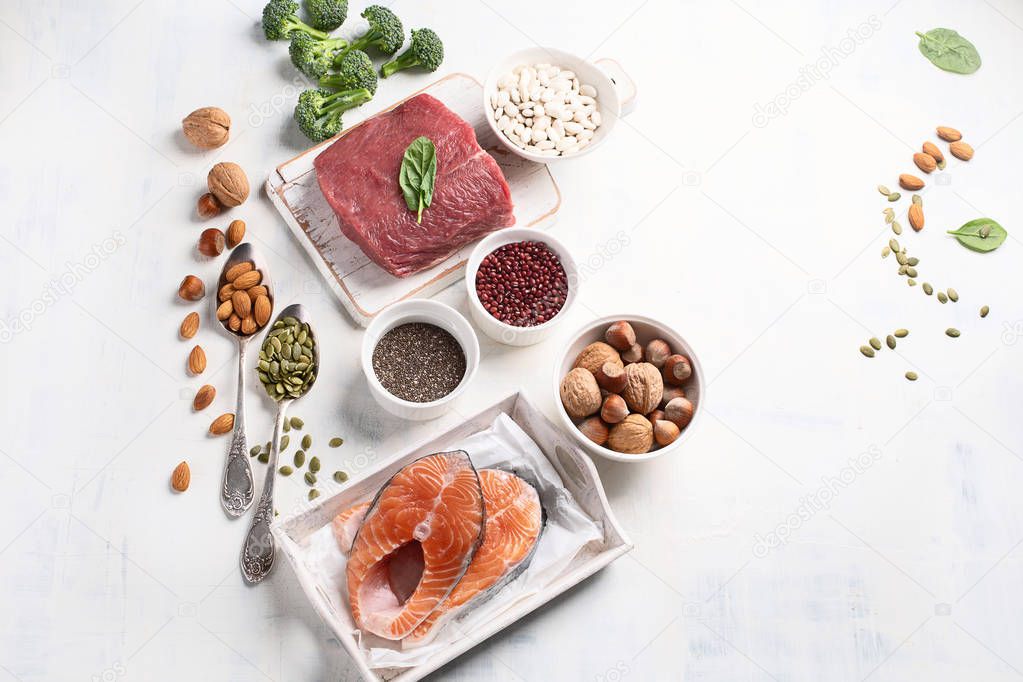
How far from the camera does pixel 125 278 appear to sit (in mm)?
2529

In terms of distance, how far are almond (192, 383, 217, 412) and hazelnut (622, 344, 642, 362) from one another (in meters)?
1.09

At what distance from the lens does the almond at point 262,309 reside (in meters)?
2.47

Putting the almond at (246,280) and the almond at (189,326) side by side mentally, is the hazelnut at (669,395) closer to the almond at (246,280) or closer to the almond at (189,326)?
the almond at (246,280)

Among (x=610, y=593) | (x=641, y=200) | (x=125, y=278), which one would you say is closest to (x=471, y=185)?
(x=641, y=200)

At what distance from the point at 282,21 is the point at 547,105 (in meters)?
0.80

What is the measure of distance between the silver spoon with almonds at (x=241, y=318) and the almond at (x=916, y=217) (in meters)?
1.88

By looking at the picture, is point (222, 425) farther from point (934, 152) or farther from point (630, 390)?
point (934, 152)

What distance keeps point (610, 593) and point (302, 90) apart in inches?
65.8

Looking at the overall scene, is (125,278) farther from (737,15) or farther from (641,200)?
(737,15)

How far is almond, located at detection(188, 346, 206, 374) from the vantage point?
2.45m

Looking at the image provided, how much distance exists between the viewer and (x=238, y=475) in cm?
238

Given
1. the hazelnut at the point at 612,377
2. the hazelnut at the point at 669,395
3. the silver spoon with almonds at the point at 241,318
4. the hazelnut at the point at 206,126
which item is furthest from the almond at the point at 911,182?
the hazelnut at the point at 206,126

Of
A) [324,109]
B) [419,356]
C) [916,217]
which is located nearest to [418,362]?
[419,356]

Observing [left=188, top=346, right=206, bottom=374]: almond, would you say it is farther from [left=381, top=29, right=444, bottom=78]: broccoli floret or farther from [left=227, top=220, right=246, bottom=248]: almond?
[left=381, top=29, right=444, bottom=78]: broccoli floret
